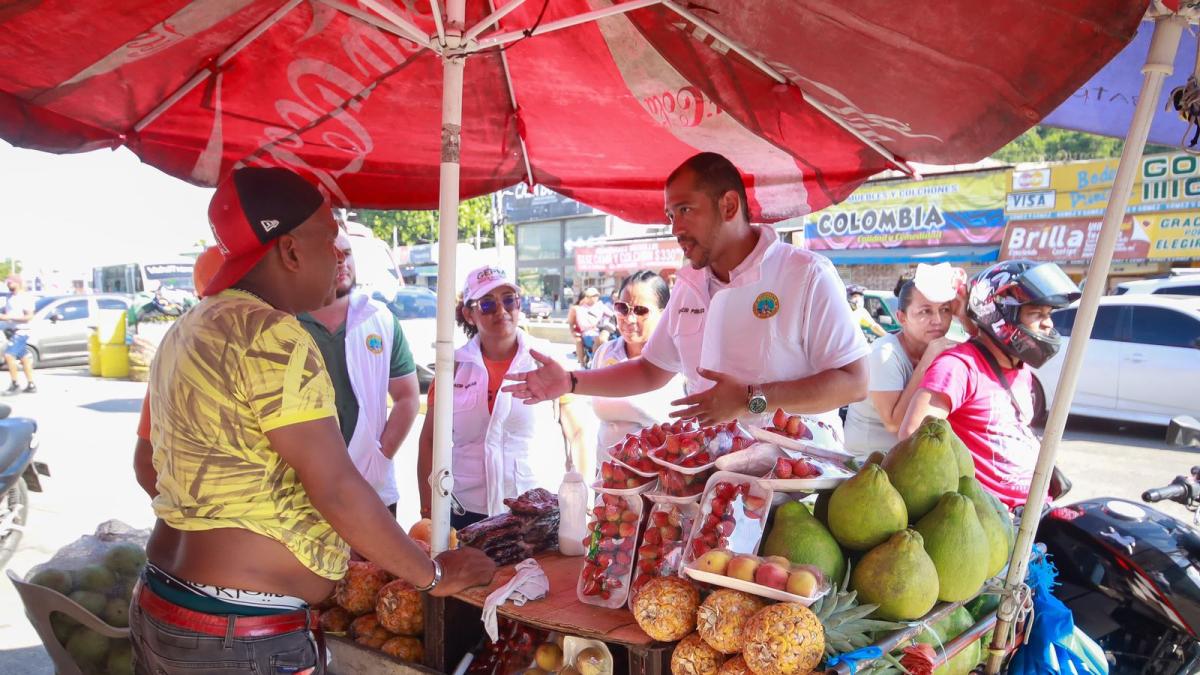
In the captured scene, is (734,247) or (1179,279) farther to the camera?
(1179,279)

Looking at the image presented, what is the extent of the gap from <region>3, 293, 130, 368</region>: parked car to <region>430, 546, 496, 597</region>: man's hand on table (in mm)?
21410

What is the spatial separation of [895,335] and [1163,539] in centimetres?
171

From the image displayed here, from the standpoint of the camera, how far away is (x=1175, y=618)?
2.91 metres

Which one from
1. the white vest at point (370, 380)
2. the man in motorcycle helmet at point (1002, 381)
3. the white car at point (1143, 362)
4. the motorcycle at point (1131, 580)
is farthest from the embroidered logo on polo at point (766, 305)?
the white car at point (1143, 362)

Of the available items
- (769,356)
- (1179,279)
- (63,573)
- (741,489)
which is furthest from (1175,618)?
(1179,279)

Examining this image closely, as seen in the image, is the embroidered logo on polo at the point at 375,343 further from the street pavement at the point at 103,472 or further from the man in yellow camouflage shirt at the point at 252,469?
the street pavement at the point at 103,472

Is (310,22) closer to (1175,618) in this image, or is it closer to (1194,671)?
(1175,618)

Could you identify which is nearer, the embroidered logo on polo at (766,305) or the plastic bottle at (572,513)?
the plastic bottle at (572,513)

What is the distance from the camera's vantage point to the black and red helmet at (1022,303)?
3.11 m

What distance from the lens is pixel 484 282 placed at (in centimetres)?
395

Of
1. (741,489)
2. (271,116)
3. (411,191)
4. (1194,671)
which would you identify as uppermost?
(271,116)

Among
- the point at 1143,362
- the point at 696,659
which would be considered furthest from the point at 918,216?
the point at 696,659

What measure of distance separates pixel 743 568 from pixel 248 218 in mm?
1400

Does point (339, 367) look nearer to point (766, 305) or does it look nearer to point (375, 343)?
point (375, 343)
